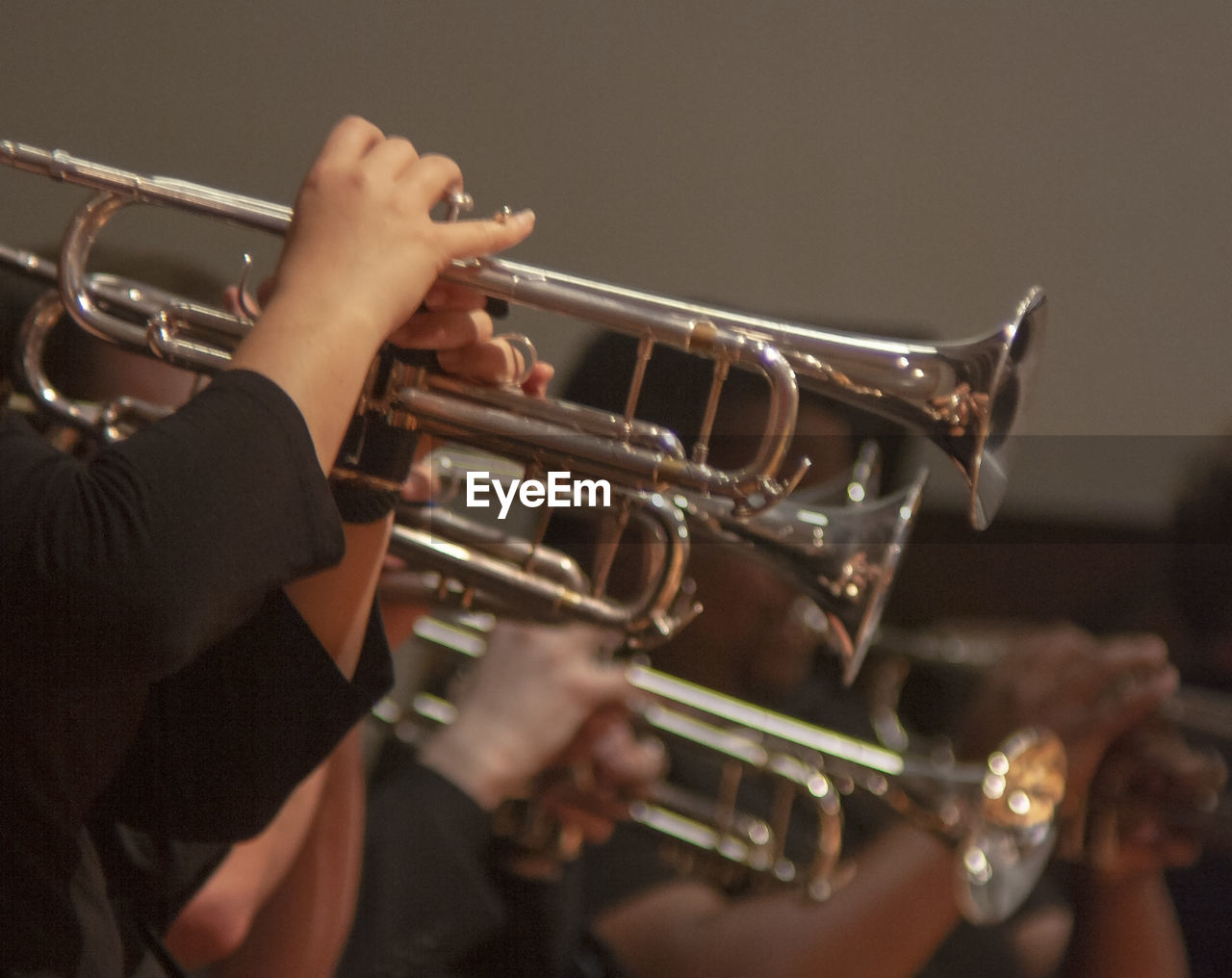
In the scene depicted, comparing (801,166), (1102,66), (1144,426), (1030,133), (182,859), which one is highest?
(1102,66)

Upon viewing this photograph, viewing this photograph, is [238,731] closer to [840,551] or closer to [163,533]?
[163,533]

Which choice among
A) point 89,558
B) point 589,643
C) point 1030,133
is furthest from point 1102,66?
point 89,558

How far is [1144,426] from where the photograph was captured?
5.22ft

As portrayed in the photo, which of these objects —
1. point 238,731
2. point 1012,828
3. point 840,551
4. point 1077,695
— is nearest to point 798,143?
point 840,551

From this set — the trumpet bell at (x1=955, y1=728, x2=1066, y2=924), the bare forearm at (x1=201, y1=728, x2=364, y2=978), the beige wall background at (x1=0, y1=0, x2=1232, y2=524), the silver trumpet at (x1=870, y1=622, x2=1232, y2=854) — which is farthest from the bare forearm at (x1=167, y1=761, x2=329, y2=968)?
the silver trumpet at (x1=870, y1=622, x2=1232, y2=854)

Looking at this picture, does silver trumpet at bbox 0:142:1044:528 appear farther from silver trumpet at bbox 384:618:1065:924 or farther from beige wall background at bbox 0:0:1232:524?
silver trumpet at bbox 384:618:1065:924

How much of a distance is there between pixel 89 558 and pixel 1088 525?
1.48 m

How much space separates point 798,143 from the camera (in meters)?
1.46

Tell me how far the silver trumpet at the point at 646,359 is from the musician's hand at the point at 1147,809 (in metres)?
0.74

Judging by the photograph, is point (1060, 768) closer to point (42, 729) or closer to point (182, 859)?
point (182, 859)

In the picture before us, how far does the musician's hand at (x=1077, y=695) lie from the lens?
4.90 feet

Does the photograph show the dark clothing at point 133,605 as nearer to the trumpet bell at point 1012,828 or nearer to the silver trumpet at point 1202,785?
the trumpet bell at point 1012,828

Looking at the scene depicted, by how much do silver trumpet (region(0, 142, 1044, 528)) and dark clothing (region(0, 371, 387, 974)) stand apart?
21 cm

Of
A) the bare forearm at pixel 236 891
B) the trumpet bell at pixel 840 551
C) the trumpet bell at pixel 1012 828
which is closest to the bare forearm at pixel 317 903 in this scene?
the bare forearm at pixel 236 891
